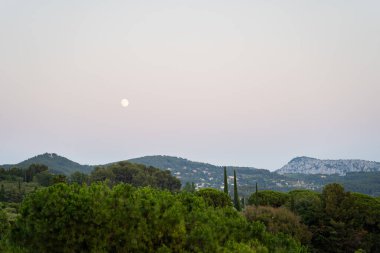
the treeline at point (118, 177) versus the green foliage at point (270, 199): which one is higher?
the treeline at point (118, 177)

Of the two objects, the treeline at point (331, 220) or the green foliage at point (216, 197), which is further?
the green foliage at point (216, 197)

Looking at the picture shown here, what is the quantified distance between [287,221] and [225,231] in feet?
93.1

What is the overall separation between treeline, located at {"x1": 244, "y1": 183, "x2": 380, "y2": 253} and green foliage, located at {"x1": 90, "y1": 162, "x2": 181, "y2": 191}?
2996 inches

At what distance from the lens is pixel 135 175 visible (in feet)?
400

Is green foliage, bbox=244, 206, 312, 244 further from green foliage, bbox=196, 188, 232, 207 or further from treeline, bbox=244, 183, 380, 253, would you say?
green foliage, bbox=196, 188, 232, 207

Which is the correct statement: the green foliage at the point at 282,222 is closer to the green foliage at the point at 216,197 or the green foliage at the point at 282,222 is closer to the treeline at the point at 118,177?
the green foliage at the point at 216,197

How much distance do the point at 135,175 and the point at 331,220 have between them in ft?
290

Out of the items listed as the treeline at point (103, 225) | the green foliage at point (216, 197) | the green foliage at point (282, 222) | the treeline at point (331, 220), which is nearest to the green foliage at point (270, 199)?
the treeline at point (331, 220)

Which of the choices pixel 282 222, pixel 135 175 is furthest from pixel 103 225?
pixel 135 175

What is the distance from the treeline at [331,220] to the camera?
130 ft

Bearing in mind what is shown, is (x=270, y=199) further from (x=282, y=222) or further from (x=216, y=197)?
(x=282, y=222)

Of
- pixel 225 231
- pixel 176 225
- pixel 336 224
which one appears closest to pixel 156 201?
pixel 176 225

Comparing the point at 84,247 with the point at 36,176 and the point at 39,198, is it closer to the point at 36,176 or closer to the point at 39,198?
the point at 39,198

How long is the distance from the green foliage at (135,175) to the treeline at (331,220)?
76.1 metres
